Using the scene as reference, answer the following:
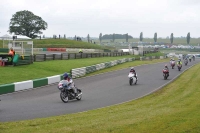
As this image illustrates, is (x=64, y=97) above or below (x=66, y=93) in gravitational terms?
below

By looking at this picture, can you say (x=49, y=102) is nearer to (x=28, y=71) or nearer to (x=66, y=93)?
(x=66, y=93)

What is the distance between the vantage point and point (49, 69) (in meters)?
34.7

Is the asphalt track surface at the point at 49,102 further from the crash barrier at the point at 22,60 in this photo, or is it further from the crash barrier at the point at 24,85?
the crash barrier at the point at 22,60

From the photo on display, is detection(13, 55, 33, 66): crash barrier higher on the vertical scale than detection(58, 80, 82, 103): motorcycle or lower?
higher

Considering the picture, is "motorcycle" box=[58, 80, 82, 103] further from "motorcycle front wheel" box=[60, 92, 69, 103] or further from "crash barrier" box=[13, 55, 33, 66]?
"crash barrier" box=[13, 55, 33, 66]

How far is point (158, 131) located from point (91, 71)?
93.9 ft

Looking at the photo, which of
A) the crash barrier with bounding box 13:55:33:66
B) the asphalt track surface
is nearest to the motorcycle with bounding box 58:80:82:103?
the asphalt track surface

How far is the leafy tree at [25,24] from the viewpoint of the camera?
354 feet

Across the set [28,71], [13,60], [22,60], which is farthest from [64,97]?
[22,60]

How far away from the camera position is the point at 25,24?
108 metres

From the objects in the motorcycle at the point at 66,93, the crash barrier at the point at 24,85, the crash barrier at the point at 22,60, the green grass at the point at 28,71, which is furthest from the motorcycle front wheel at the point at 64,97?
the crash barrier at the point at 22,60

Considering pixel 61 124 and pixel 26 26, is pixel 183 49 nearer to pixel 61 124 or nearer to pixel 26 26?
pixel 26 26

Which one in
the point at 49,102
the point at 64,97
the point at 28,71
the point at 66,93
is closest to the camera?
the point at 49,102

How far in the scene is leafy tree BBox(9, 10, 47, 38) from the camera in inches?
4244
